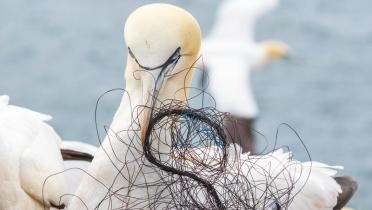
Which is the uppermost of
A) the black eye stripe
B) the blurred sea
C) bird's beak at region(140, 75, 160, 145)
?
the black eye stripe

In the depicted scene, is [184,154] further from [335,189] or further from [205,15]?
[205,15]

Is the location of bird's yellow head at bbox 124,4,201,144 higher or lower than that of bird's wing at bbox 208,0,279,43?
higher

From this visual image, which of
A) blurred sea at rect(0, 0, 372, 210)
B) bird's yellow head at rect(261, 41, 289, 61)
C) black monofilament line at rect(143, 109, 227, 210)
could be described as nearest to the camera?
black monofilament line at rect(143, 109, 227, 210)

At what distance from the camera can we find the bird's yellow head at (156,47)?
3.50 metres

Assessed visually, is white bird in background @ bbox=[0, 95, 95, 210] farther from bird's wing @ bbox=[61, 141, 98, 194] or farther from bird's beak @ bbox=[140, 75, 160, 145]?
bird's beak @ bbox=[140, 75, 160, 145]

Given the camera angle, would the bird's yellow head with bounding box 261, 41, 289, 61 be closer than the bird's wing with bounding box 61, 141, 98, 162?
No

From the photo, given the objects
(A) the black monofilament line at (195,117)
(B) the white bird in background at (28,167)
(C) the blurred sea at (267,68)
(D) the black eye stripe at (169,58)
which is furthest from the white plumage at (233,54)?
(A) the black monofilament line at (195,117)

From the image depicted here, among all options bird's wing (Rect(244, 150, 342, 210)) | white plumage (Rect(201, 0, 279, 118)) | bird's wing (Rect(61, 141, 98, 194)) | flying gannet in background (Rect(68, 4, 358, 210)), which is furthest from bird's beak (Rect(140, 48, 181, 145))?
white plumage (Rect(201, 0, 279, 118))

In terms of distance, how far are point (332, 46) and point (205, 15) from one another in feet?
5.72

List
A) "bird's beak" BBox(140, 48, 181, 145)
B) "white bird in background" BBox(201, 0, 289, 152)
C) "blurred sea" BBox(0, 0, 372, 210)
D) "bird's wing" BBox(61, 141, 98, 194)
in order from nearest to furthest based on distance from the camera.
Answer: "bird's beak" BBox(140, 48, 181, 145) → "bird's wing" BBox(61, 141, 98, 194) → "white bird in background" BBox(201, 0, 289, 152) → "blurred sea" BBox(0, 0, 372, 210)

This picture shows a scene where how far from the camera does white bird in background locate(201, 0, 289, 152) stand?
9852mm

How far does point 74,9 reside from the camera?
14.6 m

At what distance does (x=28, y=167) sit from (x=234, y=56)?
6612mm

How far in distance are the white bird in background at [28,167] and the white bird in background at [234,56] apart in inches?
215
